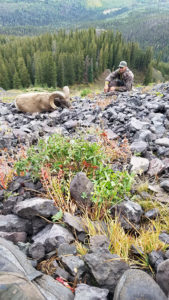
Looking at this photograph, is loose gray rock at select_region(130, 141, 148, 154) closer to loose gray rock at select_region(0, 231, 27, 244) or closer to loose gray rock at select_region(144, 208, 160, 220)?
loose gray rock at select_region(144, 208, 160, 220)

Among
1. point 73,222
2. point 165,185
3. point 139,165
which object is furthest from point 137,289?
point 139,165

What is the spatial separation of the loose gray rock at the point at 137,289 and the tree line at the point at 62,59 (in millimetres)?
60168

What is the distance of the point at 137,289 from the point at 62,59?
228 feet

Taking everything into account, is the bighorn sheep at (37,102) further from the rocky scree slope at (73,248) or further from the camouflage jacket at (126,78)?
the rocky scree slope at (73,248)

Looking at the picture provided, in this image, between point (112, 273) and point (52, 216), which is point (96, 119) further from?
point (112, 273)

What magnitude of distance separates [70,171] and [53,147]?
522 mm

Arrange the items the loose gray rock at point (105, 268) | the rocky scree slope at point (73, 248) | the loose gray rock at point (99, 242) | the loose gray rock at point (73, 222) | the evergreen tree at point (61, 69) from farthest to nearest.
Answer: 1. the evergreen tree at point (61, 69)
2. the loose gray rock at point (73, 222)
3. the loose gray rock at point (99, 242)
4. the loose gray rock at point (105, 268)
5. the rocky scree slope at point (73, 248)

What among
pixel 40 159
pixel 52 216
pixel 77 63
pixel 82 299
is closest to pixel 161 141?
pixel 40 159

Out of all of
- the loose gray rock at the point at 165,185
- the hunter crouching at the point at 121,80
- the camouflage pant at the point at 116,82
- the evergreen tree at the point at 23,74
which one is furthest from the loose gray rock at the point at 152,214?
A: the evergreen tree at the point at 23,74

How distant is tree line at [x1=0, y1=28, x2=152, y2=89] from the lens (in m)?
60.0

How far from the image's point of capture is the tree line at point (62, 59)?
197 ft

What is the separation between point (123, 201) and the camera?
2.75 m

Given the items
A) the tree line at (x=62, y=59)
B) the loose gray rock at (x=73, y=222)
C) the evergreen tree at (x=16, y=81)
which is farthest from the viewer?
the tree line at (x=62, y=59)

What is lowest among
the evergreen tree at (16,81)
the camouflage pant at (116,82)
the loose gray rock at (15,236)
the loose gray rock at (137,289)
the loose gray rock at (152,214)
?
the evergreen tree at (16,81)
